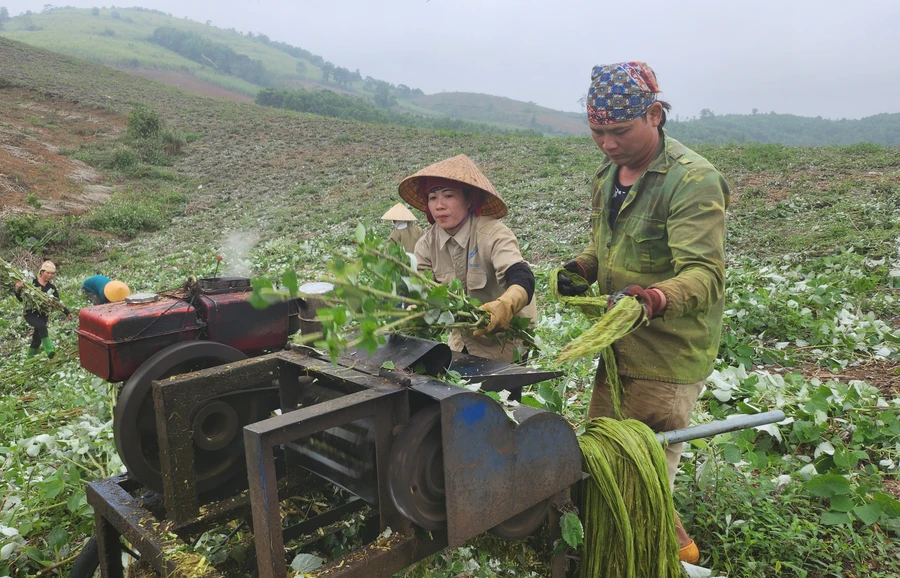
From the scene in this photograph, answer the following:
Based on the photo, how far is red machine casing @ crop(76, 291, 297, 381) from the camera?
2.51 metres

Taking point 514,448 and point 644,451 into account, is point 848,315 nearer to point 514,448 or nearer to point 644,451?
point 644,451

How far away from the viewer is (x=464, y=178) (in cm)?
293

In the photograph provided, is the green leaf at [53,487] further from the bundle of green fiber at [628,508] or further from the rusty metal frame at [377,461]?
the bundle of green fiber at [628,508]

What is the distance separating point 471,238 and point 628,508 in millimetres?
1508

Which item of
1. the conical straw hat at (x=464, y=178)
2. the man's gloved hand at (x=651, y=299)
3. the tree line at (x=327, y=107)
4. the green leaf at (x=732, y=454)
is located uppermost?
the tree line at (x=327, y=107)

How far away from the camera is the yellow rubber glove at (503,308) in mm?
2324

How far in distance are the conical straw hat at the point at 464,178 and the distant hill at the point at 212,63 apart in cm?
6816

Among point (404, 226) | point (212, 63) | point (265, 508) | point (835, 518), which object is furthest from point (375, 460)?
point (212, 63)

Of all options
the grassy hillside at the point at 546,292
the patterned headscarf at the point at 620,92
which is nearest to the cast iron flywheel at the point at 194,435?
the grassy hillside at the point at 546,292

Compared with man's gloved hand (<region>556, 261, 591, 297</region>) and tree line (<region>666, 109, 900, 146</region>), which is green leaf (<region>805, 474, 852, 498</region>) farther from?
tree line (<region>666, 109, 900, 146</region>)

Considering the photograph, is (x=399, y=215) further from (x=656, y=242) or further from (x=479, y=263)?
(x=656, y=242)

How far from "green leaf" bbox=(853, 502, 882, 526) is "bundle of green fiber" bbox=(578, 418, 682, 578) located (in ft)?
3.54

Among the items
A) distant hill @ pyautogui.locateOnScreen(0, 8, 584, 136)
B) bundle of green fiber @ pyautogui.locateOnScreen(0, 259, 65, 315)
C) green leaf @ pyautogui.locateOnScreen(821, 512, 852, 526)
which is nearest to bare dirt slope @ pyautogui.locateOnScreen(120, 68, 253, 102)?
distant hill @ pyautogui.locateOnScreen(0, 8, 584, 136)

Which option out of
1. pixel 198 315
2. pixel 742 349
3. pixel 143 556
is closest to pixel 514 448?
pixel 143 556
